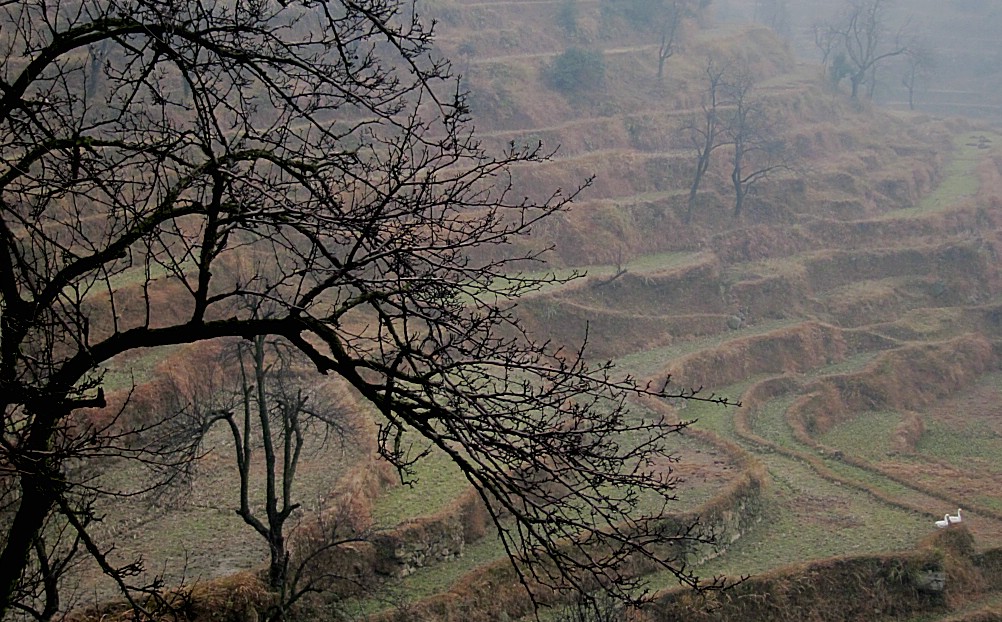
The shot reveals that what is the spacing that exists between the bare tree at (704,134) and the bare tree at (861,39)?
674 inches


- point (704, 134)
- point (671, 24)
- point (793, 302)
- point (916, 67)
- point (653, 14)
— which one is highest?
point (653, 14)

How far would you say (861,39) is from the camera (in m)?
111

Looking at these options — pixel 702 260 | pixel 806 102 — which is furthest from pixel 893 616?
pixel 806 102

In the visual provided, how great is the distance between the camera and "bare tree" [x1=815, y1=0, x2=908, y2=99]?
77438 millimetres

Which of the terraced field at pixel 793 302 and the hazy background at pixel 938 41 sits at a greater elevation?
the hazy background at pixel 938 41

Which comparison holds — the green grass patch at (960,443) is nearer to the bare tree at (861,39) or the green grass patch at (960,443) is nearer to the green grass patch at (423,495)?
the green grass patch at (423,495)

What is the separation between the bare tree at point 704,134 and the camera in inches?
1922

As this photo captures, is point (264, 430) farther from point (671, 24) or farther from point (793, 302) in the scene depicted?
point (671, 24)

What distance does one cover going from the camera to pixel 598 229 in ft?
147

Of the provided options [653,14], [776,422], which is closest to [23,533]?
[776,422]

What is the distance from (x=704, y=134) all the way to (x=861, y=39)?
2788 inches

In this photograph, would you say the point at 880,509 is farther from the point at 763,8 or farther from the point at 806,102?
the point at 763,8

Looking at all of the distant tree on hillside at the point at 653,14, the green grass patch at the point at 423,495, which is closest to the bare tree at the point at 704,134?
the distant tree on hillside at the point at 653,14

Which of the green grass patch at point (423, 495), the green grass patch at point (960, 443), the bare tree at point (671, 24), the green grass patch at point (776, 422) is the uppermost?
the bare tree at point (671, 24)
